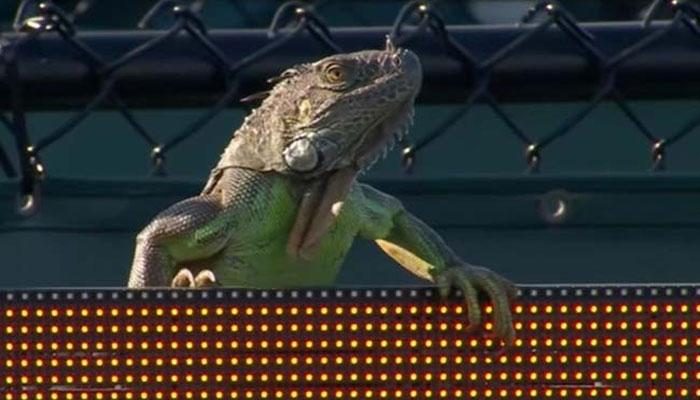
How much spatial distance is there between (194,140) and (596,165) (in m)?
1.32

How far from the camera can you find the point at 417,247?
673 cm

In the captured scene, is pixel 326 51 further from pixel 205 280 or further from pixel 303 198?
pixel 205 280

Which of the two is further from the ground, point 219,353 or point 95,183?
point 95,183

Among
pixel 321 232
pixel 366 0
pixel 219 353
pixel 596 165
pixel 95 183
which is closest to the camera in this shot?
pixel 219 353

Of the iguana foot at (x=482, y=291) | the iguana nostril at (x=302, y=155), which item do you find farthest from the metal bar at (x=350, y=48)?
the iguana foot at (x=482, y=291)

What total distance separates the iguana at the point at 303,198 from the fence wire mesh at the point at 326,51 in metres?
0.90

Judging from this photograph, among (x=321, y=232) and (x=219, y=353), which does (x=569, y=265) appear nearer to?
(x=321, y=232)

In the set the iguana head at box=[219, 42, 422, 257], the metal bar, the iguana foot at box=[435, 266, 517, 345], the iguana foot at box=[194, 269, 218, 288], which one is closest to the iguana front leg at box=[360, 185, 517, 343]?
the iguana foot at box=[435, 266, 517, 345]

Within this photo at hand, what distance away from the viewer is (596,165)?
851 centimetres

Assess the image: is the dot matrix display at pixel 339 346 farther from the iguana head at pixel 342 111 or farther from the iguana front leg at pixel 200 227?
the iguana front leg at pixel 200 227

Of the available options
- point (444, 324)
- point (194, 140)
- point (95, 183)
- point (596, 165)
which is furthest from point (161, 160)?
point (444, 324)

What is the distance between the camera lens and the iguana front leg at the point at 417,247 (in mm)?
6000

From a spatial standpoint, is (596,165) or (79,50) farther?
(596,165)

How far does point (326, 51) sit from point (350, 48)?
0.08 meters
